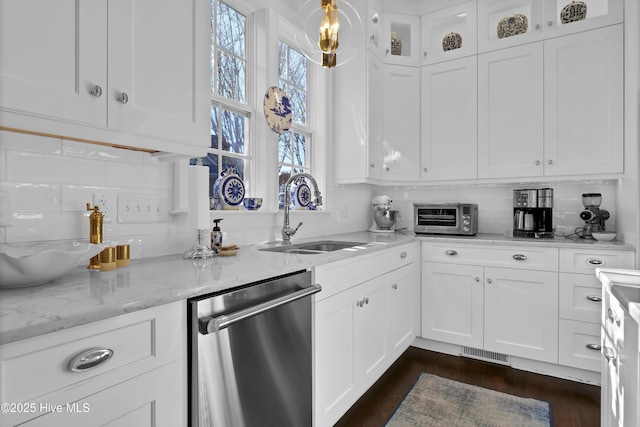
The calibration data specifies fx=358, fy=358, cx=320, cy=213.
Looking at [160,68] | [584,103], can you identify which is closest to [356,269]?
[160,68]

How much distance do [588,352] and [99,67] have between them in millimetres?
3101

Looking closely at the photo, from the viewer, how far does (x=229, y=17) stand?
228 cm

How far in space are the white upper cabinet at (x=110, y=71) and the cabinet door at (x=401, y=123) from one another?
1988 millimetres

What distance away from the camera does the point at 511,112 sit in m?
2.83

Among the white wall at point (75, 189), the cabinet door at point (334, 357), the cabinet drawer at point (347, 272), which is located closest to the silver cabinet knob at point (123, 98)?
the white wall at point (75, 189)

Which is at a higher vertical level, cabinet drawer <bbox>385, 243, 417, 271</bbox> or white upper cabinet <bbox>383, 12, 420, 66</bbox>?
white upper cabinet <bbox>383, 12, 420, 66</bbox>

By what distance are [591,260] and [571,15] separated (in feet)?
5.99

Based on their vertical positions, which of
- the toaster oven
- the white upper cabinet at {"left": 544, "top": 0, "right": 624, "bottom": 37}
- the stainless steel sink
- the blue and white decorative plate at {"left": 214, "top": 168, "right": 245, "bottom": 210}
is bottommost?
the stainless steel sink

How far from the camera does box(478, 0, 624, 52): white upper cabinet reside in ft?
8.44

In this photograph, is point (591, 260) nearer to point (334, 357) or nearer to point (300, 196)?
point (334, 357)

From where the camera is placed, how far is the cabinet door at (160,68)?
1.15 m

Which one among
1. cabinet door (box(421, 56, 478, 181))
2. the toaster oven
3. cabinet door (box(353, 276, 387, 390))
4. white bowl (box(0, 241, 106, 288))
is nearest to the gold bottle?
white bowl (box(0, 241, 106, 288))

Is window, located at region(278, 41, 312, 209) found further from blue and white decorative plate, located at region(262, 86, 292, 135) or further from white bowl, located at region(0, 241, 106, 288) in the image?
white bowl, located at region(0, 241, 106, 288)

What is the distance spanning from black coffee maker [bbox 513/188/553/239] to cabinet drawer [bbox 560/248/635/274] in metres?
0.32
